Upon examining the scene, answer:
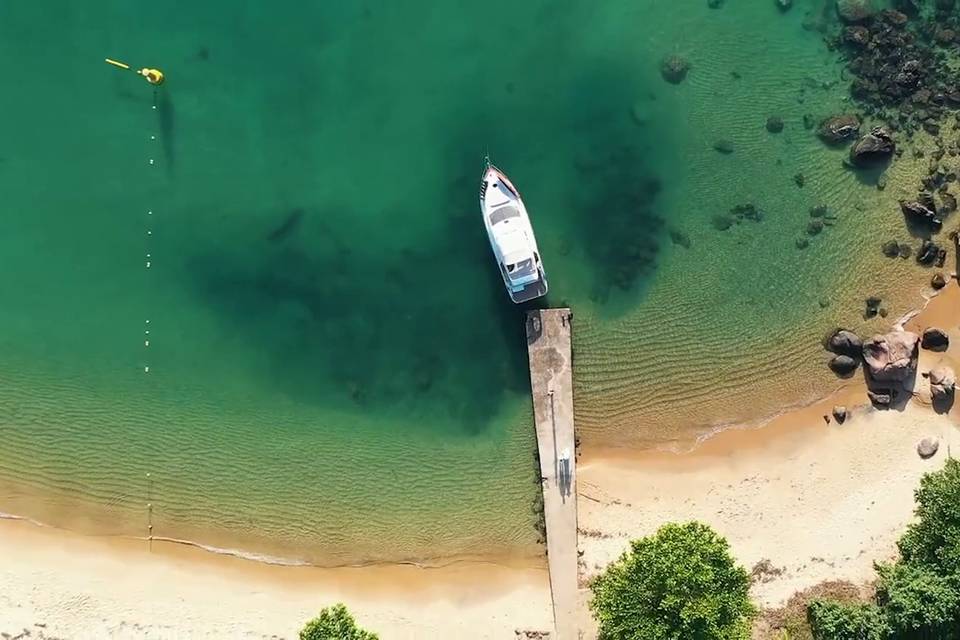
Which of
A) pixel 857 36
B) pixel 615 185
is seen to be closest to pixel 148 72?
pixel 615 185

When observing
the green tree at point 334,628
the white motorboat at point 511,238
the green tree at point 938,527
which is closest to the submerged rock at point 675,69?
the white motorboat at point 511,238

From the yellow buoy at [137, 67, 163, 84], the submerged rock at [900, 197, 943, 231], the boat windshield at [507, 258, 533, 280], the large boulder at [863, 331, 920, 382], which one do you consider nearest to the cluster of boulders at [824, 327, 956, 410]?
the large boulder at [863, 331, 920, 382]

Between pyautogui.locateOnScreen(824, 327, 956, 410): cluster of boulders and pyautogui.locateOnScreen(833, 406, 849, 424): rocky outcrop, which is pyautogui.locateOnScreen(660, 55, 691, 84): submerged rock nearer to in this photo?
pyautogui.locateOnScreen(824, 327, 956, 410): cluster of boulders

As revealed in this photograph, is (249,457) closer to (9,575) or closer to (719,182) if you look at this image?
(9,575)

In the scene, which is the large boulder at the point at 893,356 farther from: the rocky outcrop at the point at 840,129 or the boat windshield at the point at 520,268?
the boat windshield at the point at 520,268

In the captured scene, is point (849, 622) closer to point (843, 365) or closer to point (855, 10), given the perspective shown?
point (843, 365)

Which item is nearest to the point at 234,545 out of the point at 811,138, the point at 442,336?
the point at 442,336
